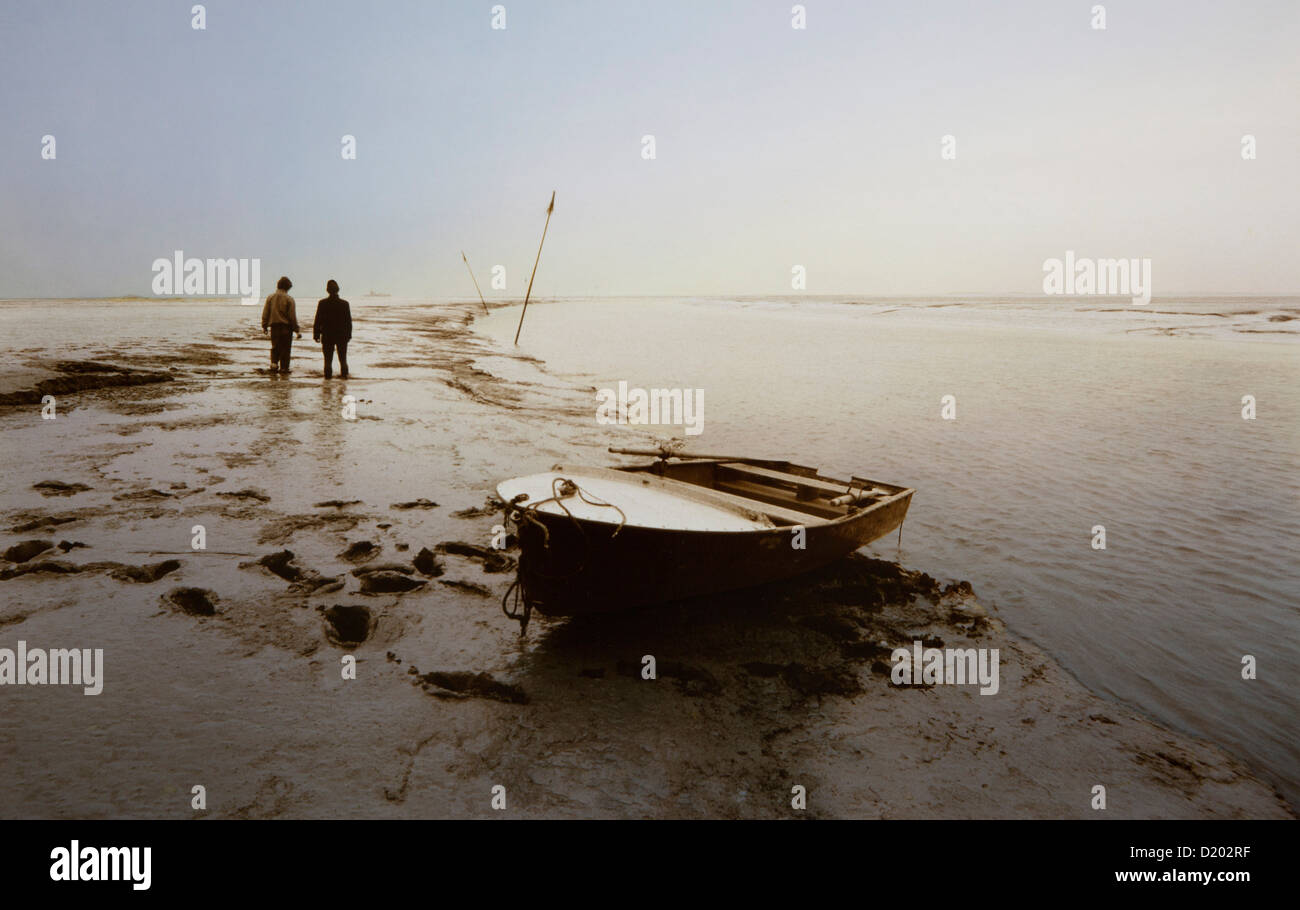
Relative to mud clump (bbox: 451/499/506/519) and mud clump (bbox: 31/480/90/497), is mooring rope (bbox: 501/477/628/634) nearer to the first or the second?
mud clump (bbox: 451/499/506/519)

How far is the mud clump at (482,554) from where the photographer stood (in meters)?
5.61

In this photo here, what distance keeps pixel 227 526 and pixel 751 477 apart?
16.1 ft

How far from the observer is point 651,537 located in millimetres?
4207

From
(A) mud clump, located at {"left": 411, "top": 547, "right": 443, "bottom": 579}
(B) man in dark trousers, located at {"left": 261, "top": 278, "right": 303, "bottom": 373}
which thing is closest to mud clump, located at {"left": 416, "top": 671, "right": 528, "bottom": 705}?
(A) mud clump, located at {"left": 411, "top": 547, "right": 443, "bottom": 579}

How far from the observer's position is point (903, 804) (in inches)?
131

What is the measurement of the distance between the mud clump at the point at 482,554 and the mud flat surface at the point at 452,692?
0.03 m

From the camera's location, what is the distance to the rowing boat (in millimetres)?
4195

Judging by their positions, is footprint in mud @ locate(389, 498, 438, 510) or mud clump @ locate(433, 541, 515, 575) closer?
mud clump @ locate(433, 541, 515, 575)

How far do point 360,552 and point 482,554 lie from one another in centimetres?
97

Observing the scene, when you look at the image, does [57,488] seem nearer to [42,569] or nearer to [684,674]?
[42,569]

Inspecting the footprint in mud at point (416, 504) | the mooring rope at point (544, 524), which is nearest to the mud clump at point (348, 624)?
the mooring rope at point (544, 524)

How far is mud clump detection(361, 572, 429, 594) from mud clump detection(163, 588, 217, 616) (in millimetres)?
952
